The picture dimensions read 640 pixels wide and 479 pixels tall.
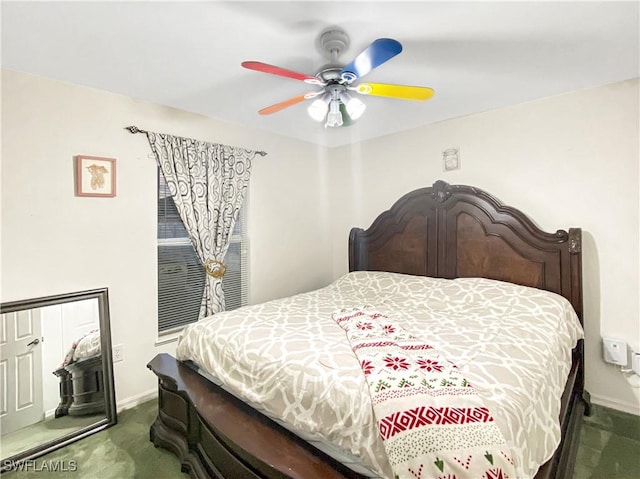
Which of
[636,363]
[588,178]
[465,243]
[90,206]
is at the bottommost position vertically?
[636,363]

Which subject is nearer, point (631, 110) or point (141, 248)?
point (631, 110)

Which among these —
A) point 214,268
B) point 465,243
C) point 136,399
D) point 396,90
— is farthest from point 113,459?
point 465,243

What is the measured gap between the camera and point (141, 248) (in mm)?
2518

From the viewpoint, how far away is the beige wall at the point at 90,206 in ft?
6.51

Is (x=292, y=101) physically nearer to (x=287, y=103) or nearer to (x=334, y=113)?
(x=287, y=103)

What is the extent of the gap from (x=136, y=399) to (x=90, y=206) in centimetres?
150

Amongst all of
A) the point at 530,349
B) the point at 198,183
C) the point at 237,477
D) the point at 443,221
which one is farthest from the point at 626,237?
the point at 198,183

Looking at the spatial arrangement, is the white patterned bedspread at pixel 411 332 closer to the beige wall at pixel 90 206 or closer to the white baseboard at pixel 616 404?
the white baseboard at pixel 616 404

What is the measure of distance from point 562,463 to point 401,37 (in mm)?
2277

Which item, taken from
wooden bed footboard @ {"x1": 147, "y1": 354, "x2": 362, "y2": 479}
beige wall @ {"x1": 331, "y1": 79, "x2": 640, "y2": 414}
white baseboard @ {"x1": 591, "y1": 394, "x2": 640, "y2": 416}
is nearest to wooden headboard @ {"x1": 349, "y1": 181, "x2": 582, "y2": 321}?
beige wall @ {"x1": 331, "y1": 79, "x2": 640, "y2": 414}

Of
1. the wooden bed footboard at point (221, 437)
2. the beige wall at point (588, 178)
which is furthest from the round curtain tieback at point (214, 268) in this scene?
the beige wall at point (588, 178)

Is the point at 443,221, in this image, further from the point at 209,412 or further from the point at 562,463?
the point at 209,412

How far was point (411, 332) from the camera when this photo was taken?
180cm

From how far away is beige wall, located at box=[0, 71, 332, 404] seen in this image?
199 cm
